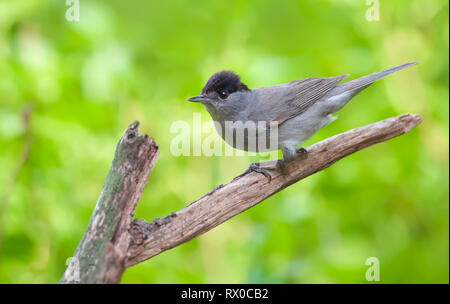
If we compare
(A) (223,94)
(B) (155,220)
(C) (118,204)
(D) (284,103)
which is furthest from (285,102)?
(C) (118,204)

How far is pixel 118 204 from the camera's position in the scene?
1.42 metres

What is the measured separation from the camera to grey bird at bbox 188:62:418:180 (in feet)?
7.27

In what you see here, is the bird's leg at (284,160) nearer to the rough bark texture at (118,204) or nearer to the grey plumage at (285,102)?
the grey plumage at (285,102)

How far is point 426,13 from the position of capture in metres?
2.80

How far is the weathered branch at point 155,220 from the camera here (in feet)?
4.48

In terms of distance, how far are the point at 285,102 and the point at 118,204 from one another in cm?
117

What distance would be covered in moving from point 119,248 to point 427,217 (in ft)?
6.73

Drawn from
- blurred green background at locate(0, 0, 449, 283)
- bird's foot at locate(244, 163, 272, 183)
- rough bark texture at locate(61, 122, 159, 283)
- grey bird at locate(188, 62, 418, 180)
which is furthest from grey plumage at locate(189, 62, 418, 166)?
rough bark texture at locate(61, 122, 159, 283)

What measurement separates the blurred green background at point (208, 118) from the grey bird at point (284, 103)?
10.2 inches

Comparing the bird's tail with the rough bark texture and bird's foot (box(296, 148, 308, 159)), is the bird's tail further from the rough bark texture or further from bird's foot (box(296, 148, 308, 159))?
the rough bark texture

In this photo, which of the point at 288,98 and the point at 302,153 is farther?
the point at 288,98

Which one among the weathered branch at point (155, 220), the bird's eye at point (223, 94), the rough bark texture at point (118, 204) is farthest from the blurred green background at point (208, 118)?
the rough bark texture at point (118, 204)

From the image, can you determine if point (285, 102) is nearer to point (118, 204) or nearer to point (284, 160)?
point (284, 160)

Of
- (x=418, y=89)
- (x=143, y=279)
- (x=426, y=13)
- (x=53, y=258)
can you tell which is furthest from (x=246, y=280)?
(x=426, y=13)
